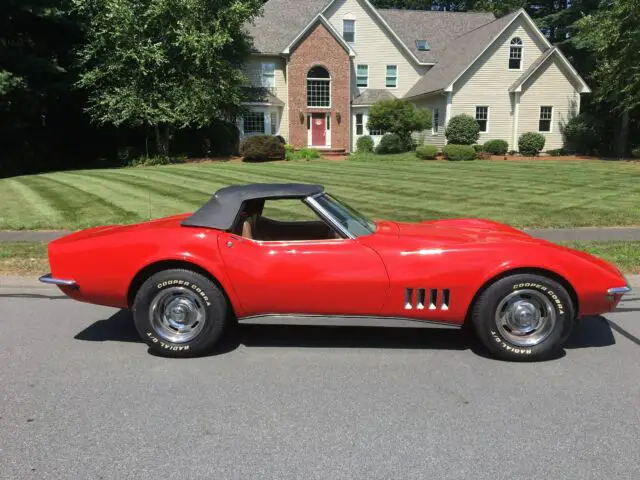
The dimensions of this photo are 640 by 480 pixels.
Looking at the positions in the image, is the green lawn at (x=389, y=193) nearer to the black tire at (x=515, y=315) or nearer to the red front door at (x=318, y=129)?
the black tire at (x=515, y=315)

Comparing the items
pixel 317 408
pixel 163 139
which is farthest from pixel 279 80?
pixel 317 408

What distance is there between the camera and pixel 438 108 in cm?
3294

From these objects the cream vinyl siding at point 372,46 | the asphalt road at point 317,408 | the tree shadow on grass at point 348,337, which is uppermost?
the cream vinyl siding at point 372,46

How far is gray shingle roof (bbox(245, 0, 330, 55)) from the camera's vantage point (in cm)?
3338

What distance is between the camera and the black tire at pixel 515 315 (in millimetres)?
4031

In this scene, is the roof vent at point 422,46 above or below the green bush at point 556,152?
above

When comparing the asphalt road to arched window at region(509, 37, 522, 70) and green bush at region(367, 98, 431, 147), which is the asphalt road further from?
arched window at region(509, 37, 522, 70)

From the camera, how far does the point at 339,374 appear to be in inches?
Result: 155

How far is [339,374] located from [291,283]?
77 centimetres

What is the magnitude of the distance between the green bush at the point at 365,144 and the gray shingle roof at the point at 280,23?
24.3 ft

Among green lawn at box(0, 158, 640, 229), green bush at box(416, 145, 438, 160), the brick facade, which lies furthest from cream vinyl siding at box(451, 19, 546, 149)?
green lawn at box(0, 158, 640, 229)

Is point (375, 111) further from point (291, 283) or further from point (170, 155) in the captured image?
point (291, 283)

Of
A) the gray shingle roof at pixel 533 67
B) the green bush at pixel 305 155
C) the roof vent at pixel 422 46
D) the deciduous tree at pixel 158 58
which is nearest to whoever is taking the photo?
the deciduous tree at pixel 158 58

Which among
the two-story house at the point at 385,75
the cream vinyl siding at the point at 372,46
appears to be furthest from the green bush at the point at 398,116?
the cream vinyl siding at the point at 372,46
